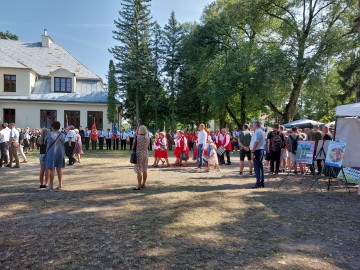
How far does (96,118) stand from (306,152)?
2730 centimetres

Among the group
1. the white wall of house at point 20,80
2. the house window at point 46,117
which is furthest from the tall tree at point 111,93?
the white wall of house at point 20,80

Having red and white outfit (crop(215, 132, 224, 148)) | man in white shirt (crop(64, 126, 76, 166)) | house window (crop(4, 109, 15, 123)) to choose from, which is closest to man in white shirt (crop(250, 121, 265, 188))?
red and white outfit (crop(215, 132, 224, 148))

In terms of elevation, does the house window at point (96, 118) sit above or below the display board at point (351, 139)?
above

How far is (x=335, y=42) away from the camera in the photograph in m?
24.8

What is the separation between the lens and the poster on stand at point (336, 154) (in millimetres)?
9112

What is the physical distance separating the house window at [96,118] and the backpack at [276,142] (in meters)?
24.9

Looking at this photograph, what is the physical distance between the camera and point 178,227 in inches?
227

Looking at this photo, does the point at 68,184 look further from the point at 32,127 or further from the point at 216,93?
the point at 32,127

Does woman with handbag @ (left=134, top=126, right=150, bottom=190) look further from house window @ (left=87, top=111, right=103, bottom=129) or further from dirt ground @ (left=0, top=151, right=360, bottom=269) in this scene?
house window @ (left=87, top=111, right=103, bottom=129)

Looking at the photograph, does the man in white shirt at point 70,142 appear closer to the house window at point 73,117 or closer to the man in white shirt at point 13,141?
the man in white shirt at point 13,141

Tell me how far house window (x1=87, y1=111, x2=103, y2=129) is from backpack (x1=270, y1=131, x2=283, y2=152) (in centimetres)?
2492

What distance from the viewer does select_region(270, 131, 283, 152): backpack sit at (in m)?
12.2

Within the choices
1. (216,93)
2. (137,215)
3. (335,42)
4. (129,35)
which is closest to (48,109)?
(129,35)

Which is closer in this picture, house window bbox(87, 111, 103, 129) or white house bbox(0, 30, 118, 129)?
white house bbox(0, 30, 118, 129)
